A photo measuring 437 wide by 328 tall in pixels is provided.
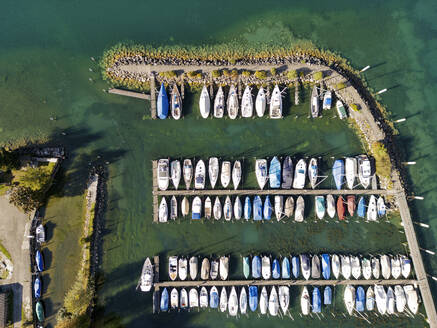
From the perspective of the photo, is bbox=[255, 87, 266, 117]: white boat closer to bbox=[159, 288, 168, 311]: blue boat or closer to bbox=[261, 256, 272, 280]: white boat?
bbox=[261, 256, 272, 280]: white boat

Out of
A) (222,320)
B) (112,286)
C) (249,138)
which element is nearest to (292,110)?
(249,138)

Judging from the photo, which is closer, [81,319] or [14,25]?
[81,319]

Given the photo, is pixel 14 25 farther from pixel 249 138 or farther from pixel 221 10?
pixel 249 138

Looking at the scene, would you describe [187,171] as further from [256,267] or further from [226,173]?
[256,267]

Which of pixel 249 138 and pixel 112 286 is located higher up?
pixel 249 138

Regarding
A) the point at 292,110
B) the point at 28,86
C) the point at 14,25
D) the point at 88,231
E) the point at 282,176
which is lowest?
the point at 88,231

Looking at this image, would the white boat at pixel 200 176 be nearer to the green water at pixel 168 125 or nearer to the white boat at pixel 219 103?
the green water at pixel 168 125
